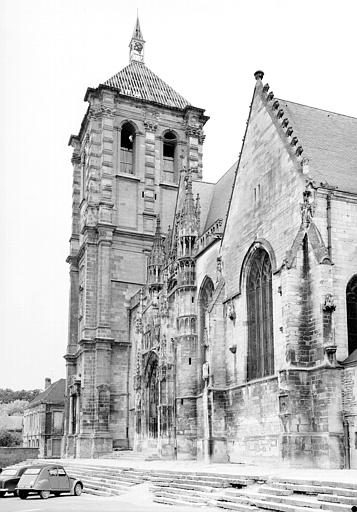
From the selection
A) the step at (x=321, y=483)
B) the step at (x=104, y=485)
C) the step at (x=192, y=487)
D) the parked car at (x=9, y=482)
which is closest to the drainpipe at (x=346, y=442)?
the step at (x=192, y=487)

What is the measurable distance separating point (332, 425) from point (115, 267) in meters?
27.9

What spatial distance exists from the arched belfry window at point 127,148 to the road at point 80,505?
32.9 metres

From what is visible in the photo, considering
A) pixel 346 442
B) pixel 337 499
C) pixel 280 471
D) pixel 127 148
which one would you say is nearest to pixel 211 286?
pixel 346 442

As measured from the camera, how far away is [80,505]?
56.9ft

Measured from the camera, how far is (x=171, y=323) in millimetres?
36344

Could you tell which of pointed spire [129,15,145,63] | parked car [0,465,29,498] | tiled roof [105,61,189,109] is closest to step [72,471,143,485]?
parked car [0,465,29,498]

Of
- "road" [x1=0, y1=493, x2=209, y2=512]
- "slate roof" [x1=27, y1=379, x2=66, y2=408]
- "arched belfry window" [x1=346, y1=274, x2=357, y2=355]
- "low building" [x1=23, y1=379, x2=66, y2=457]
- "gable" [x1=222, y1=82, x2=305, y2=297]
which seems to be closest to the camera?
"road" [x1=0, y1=493, x2=209, y2=512]

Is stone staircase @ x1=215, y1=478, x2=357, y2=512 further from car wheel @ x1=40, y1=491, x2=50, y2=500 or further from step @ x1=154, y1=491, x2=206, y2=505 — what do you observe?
car wheel @ x1=40, y1=491, x2=50, y2=500

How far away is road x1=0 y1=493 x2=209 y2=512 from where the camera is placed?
16000mm

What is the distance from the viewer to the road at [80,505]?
16.0 meters

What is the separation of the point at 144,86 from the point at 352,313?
3453cm

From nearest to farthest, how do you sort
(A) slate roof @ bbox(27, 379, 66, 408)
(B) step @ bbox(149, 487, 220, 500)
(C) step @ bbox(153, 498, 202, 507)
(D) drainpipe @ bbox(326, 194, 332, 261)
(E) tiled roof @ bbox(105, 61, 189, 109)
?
(C) step @ bbox(153, 498, 202, 507)
(B) step @ bbox(149, 487, 220, 500)
(D) drainpipe @ bbox(326, 194, 332, 261)
(E) tiled roof @ bbox(105, 61, 189, 109)
(A) slate roof @ bbox(27, 379, 66, 408)

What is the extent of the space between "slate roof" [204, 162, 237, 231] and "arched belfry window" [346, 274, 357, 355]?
1305cm

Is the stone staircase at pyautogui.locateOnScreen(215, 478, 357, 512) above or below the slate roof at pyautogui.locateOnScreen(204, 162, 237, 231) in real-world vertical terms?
below
